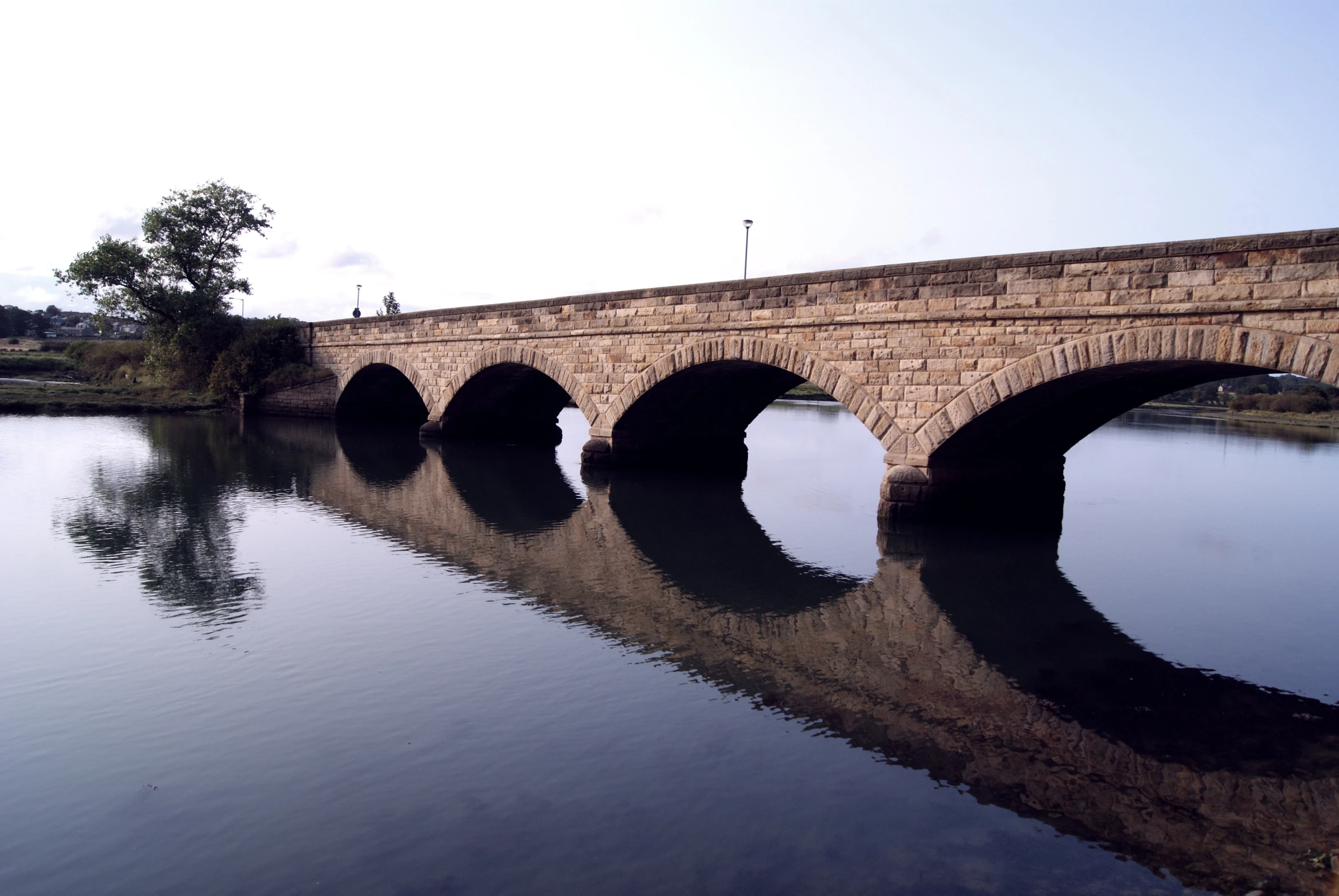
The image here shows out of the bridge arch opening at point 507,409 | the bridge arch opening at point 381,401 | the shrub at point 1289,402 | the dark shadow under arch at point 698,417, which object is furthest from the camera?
the shrub at point 1289,402

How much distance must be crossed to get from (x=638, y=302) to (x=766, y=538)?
674cm

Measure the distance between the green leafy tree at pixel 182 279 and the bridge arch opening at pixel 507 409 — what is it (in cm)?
1533

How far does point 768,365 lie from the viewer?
56.1 ft

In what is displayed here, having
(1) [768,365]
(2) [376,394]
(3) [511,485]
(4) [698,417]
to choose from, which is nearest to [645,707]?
(1) [768,365]

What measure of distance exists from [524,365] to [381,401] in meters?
13.5

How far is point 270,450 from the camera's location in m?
23.8

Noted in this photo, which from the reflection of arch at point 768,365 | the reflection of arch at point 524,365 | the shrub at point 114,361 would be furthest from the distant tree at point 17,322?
the reflection of arch at point 768,365

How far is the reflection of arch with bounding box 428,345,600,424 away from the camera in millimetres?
20766

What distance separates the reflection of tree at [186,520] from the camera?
944 cm

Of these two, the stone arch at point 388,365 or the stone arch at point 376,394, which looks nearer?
the stone arch at point 388,365

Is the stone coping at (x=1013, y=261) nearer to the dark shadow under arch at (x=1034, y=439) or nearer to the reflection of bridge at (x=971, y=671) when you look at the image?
the dark shadow under arch at (x=1034, y=439)

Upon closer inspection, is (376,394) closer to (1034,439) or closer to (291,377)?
(291,377)

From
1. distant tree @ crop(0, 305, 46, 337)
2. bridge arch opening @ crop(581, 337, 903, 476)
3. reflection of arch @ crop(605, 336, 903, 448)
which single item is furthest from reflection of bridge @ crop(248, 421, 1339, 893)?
distant tree @ crop(0, 305, 46, 337)

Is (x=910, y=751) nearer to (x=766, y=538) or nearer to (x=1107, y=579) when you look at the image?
(x=1107, y=579)
